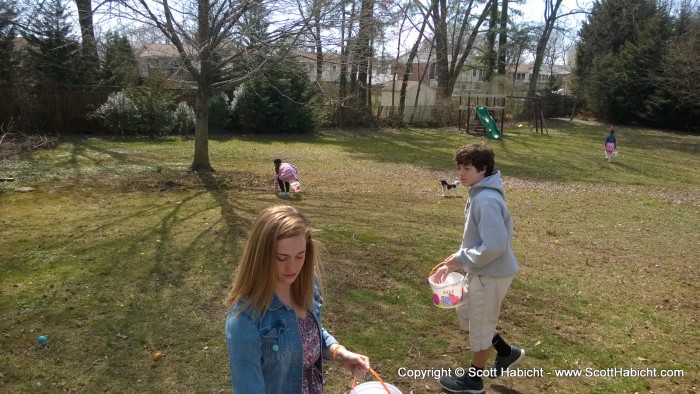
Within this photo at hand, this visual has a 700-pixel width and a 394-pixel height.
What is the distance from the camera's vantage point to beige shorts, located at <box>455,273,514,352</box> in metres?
3.42

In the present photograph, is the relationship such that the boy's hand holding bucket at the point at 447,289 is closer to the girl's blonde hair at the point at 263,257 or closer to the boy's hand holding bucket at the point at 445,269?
the boy's hand holding bucket at the point at 445,269

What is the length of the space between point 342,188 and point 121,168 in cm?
570

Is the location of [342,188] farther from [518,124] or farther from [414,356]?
[518,124]

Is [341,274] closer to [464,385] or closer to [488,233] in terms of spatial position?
[464,385]

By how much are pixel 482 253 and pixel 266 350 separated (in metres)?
1.80

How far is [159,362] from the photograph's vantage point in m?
3.96

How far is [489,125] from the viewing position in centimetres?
2595

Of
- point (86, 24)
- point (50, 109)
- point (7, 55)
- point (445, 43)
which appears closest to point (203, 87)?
point (86, 24)

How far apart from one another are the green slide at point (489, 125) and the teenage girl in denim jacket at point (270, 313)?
24648 millimetres

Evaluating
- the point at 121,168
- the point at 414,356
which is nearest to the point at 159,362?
the point at 414,356

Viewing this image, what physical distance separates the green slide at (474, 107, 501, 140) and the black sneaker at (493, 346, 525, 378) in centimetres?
2244

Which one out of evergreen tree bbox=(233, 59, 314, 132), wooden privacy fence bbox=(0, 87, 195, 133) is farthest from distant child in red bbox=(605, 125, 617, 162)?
wooden privacy fence bbox=(0, 87, 195, 133)

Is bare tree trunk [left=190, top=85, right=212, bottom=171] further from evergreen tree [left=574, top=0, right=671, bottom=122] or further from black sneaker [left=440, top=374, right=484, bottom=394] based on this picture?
evergreen tree [left=574, top=0, right=671, bottom=122]

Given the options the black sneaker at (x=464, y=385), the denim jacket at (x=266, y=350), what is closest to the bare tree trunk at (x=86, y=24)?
the black sneaker at (x=464, y=385)
